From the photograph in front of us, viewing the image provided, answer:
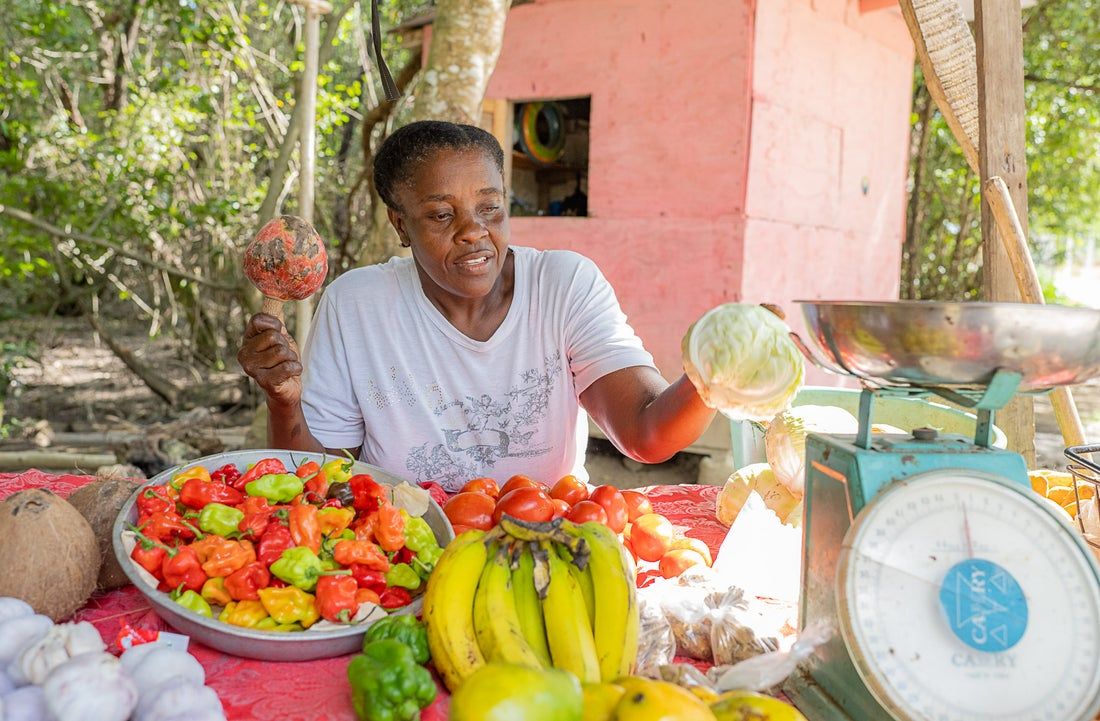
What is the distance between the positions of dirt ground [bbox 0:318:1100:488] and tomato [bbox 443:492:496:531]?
473 centimetres

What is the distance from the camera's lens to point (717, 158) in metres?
5.86

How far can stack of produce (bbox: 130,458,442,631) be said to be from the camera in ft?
4.87

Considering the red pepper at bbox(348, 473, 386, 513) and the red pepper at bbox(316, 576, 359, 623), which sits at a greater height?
the red pepper at bbox(348, 473, 386, 513)

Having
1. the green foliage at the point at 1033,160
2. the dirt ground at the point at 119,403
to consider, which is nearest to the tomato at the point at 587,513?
the dirt ground at the point at 119,403

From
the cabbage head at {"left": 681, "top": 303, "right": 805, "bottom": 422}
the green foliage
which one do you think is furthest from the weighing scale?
the green foliage

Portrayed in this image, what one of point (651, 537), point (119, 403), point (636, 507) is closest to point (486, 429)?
point (636, 507)

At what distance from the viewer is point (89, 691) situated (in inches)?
44.1

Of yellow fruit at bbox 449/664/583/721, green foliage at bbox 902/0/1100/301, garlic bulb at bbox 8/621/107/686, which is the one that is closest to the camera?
yellow fruit at bbox 449/664/583/721

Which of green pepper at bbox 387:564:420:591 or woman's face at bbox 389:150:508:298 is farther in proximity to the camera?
woman's face at bbox 389:150:508:298

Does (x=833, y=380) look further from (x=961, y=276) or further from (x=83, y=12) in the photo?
(x=83, y=12)

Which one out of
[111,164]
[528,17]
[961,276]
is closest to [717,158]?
[528,17]

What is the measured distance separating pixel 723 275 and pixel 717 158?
81 centimetres

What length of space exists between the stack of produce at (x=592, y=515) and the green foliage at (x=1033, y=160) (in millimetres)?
9030

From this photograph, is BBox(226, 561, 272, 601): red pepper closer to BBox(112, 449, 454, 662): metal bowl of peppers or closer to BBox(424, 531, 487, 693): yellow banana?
BBox(112, 449, 454, 662): metal bowl of peppers
